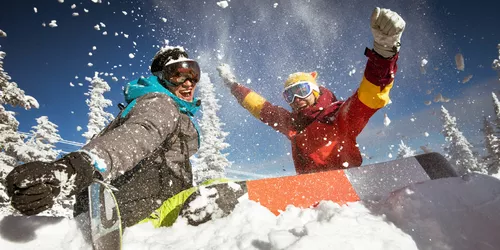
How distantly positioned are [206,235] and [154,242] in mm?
438

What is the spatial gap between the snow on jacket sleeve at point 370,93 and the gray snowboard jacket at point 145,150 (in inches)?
96.3

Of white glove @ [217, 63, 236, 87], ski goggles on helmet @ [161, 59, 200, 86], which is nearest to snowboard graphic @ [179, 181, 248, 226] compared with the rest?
ski goggles on helmet @ [161, 59, 200, 86]

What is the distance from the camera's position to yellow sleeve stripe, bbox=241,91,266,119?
6.75m

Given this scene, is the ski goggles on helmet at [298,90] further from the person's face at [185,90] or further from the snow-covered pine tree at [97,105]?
the snow-covered pine tree at [97,105]

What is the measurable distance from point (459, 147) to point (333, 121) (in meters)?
44.4

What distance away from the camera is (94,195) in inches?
76.9

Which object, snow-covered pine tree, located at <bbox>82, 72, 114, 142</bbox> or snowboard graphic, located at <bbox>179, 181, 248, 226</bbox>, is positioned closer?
snowboard graphic, located at <bbox>179, 181, 248, 226</bbox>

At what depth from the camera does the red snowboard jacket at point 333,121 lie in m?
3.59

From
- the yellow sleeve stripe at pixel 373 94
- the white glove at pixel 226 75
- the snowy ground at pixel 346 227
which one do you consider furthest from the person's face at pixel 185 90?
the white glove at pixel 226 75

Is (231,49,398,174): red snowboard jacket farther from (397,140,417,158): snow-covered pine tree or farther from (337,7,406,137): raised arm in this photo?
(397,140,417,158): snow-covered pine tree

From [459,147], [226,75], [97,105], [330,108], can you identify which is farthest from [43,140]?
[459,147]

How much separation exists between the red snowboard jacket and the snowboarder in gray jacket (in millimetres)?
2243

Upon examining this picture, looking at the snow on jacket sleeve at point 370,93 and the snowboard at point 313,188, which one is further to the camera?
the snow on jacket sleeve at point 370,93

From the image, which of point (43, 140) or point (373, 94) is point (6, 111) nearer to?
point (43, 140)
